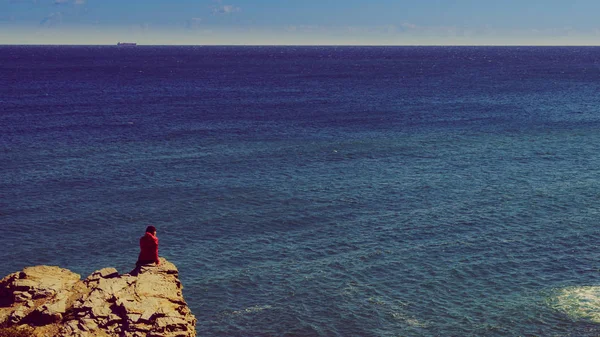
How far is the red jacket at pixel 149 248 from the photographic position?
90.3ft

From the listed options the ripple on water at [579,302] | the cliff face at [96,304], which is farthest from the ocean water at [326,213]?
the cliff face at [96,304]

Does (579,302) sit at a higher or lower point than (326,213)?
lower

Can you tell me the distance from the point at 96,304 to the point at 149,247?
4.11 meters

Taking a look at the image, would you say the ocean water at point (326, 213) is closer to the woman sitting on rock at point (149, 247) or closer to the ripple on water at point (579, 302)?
the ripple on water at point (579, 302)

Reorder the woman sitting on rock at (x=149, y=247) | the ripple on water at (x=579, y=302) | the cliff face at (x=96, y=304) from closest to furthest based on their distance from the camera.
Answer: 1. the cliff face at (x=96, y=304)
2. the woman sitting on rock at (x=149, y=247)
3. the ripple on water at (x=579, y=302)

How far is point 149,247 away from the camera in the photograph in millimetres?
27828

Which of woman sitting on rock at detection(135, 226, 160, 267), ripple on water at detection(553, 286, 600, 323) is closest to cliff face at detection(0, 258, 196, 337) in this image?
woman sitting on rock at detection(135, 226, 160, 267)

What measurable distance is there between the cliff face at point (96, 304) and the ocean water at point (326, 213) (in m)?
11.4

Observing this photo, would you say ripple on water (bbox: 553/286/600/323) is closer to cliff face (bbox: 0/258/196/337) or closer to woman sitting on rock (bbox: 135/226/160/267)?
cliff face (bbox: 0/258/196/337)

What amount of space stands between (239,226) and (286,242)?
225 inches

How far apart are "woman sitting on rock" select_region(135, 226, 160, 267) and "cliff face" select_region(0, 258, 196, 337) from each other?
87 centimetres

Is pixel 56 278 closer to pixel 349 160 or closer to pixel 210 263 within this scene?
pixel 210 263

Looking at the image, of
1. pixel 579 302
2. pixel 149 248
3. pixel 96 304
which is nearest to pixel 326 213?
pixel 579 302

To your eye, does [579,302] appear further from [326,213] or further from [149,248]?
[149,248]
